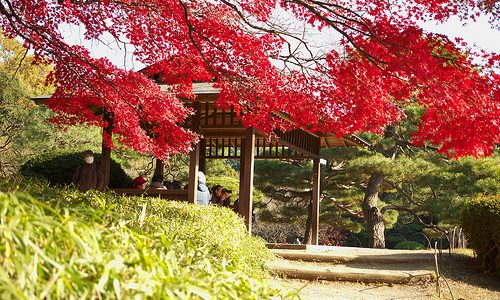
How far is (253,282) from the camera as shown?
298 centimetres

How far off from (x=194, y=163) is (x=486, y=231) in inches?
196

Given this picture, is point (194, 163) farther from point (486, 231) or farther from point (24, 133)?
point (24, 133)

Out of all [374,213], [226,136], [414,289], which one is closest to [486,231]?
[414,289]

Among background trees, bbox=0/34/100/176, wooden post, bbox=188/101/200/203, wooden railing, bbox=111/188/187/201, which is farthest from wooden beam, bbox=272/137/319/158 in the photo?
background trees, bbox=0/34/100/176

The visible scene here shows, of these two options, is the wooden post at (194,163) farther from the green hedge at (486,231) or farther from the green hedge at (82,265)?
the green hedge at (82,265)

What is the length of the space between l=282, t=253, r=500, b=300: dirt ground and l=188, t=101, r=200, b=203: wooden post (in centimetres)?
262

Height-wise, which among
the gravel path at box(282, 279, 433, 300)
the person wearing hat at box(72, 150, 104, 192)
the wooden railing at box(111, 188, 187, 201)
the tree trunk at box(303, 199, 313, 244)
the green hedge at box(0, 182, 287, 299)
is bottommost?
the gravel path at box(282, 279, 433, 300)

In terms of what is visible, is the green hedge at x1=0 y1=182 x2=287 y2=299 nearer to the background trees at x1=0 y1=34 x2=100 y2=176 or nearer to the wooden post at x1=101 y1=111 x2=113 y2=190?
the wooden post at x1=101 y1=111 x2=113 y2=190

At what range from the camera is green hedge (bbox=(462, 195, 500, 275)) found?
9.19 meters

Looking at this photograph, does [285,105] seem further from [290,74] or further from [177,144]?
[177,144]

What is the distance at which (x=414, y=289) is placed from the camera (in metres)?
8.33

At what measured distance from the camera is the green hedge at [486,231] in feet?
30.1

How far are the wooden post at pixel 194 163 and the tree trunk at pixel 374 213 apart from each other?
29.3ft

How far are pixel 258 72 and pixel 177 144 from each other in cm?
278
